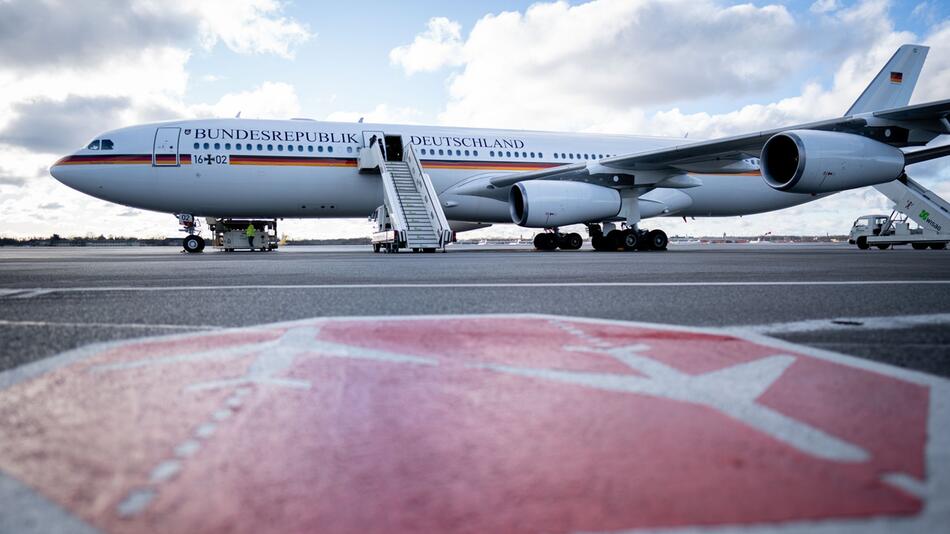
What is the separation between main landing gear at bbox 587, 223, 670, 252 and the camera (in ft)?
45.1

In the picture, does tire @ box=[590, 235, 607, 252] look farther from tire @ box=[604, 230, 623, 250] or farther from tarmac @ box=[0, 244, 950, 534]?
tarmac @ box=[0, 244, 950, 534]

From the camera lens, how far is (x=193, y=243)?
14.1 meters

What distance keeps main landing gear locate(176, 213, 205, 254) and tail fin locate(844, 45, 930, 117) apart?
1504cm

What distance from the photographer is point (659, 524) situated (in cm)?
65

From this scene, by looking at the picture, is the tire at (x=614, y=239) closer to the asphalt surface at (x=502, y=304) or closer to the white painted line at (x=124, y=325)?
the asphalt surface at (x=502, y=304)

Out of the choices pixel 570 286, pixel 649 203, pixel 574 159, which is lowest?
pixel 570 286

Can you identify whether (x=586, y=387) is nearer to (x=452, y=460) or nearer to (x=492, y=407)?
(x=492, y=407)

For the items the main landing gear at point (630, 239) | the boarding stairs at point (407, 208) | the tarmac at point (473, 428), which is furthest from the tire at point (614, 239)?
the tarmac at point (473, 428)

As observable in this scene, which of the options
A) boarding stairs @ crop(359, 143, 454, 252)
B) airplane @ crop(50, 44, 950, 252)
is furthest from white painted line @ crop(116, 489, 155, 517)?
boarding stairs @ crop(359, 143, 454, 252)

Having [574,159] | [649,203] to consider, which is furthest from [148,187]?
[649,203]

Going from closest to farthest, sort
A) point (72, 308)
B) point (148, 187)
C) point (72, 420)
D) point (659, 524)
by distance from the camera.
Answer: point (659, 524), point (72, 420), point (72, 308), point (148, 187)

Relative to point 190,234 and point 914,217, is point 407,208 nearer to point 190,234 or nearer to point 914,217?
point 190,234

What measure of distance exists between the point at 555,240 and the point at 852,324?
1450 cm

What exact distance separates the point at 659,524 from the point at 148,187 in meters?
14.2
